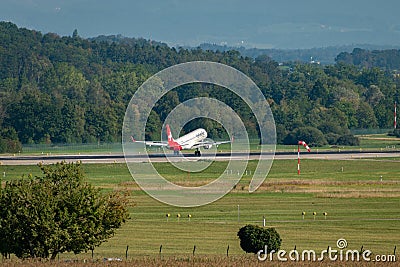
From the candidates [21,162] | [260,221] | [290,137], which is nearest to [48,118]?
[290,137]

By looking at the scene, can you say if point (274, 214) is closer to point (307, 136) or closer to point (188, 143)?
point (188, 143)

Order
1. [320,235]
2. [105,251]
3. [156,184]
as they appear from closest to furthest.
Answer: [105,251]
[320,235]
[156,184]

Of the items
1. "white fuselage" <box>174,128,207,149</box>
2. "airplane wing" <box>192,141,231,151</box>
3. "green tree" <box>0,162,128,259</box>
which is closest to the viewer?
"green tree" <box>0,162,128,259</box>

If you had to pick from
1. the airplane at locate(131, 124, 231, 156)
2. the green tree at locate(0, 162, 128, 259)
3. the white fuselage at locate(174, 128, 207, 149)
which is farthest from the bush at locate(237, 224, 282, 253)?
Result: the white fuselage at locate(174, 128, 207, 149)

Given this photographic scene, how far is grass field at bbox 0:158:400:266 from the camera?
2302 inches

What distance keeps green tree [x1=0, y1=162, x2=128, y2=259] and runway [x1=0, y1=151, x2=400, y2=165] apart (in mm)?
66277

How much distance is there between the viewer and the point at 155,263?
49.4 meters

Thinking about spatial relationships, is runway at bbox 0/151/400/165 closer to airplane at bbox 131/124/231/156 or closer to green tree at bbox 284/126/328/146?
airplane at bbox 131/124/231/156

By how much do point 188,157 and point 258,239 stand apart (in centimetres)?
6694

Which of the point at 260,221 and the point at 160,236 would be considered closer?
the point at 160,236

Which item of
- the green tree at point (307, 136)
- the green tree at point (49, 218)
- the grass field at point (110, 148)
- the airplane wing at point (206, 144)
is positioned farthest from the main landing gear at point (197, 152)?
the green tree at point (49, 218)

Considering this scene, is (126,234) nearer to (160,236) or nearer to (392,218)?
(160,236)

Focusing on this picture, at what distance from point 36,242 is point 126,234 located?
49.1 feet

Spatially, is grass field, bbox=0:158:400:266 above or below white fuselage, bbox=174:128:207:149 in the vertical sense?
below
